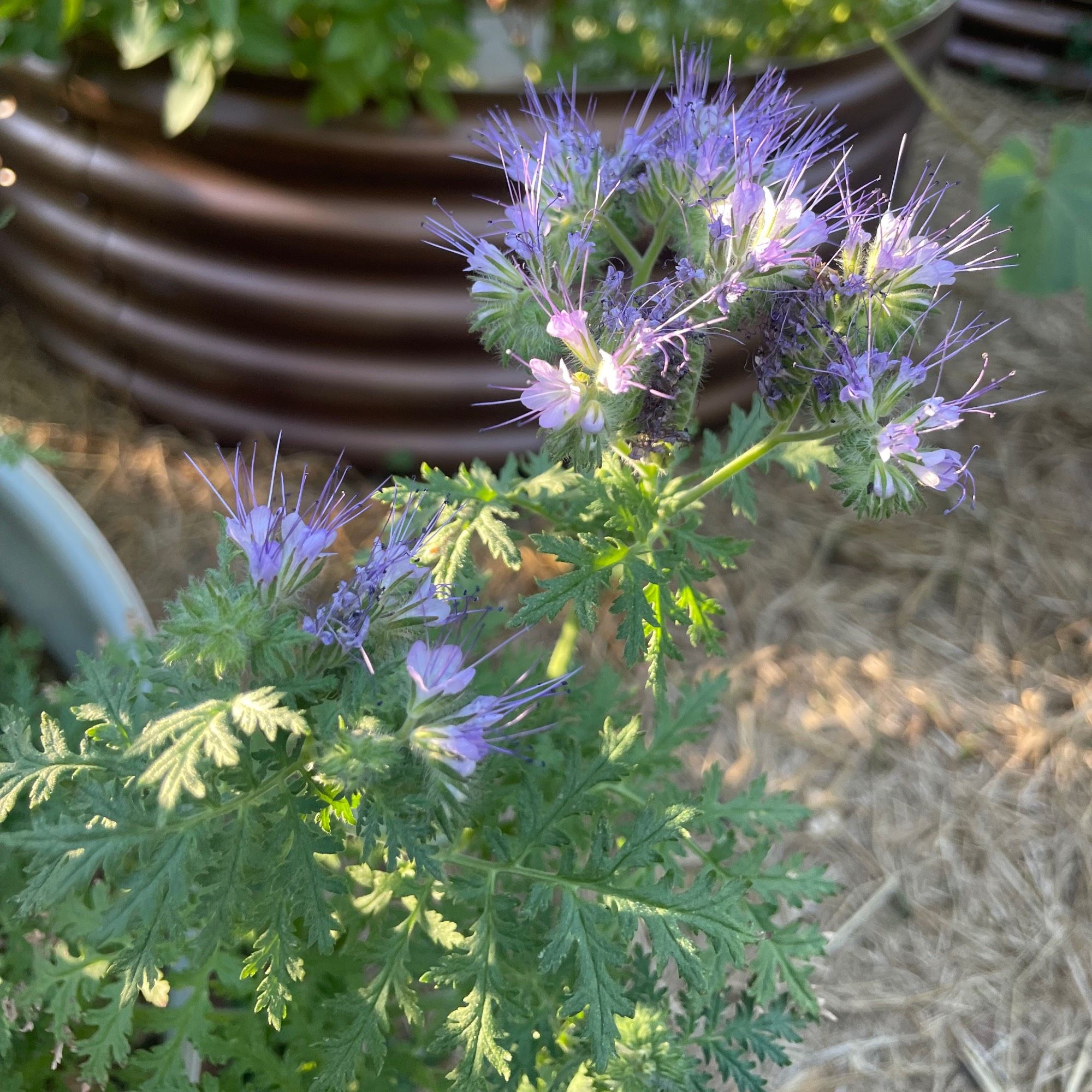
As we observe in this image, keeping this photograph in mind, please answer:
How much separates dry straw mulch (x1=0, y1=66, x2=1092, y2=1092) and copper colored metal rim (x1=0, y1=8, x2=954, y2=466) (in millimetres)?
189

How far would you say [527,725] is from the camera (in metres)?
0.96

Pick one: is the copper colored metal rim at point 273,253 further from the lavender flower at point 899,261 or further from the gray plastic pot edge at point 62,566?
the lavender flower at point 899,261

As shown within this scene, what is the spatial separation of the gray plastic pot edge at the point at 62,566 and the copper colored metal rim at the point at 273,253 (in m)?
0.74

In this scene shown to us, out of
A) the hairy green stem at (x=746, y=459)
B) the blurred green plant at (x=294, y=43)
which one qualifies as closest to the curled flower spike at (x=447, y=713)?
the hairy green stem at (x=746, y=459)

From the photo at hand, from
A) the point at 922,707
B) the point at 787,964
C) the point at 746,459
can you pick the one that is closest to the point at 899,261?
the point at 746,459

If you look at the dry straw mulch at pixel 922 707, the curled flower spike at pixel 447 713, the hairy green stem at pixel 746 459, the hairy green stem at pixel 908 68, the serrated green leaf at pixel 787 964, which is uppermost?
the hairy green stem at pixel 908 68

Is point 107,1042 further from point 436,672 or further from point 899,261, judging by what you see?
point 899,261

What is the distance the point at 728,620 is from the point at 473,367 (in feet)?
2.34

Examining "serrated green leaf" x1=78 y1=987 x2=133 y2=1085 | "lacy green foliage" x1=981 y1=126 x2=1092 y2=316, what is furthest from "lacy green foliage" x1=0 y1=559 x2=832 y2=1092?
"lacy green foliage" x1=981 y1=126 x2=1092 y2=316

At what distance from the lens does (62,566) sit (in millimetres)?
1348

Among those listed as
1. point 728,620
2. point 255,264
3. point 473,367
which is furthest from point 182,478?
point 728,620

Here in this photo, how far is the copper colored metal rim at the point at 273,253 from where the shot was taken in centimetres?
184

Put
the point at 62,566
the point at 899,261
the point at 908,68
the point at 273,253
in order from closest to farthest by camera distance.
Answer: the point at 899,261, the point at 62,566, the point at 273,253, the point at 908,68

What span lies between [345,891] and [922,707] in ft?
4.85
